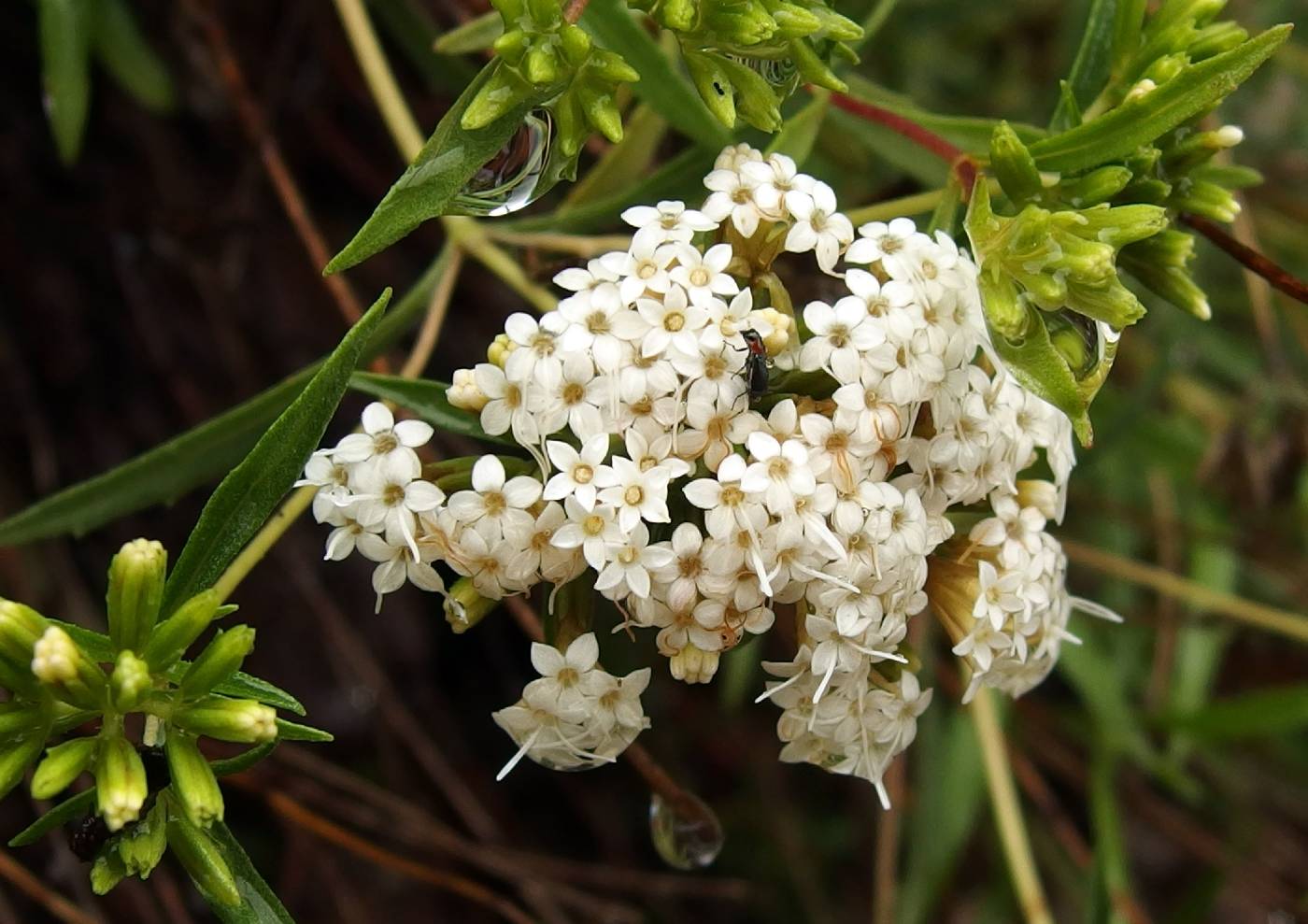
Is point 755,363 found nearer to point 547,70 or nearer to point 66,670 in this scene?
point 547,70

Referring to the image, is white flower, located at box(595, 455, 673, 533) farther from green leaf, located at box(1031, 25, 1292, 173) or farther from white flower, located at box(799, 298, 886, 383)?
green leaf, located at box(1031, 25, 1292, 173)

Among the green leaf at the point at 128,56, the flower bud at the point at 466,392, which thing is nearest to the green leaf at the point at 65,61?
the green leaf at the point at 128,56

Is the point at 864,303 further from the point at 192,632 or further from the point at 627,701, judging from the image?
the point at 192,632

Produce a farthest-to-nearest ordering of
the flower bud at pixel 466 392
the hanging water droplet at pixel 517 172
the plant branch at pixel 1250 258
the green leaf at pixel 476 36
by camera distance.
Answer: the green leaf at pixel 476 36
the plant branch at pixel 1250 258
the hanging water droplet at pixel 517 172
the flower bud at pixel 466 392

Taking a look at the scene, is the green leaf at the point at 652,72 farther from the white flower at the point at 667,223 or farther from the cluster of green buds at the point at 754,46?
the white flower at the point at 667,223

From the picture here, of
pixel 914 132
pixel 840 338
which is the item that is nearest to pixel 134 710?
pixel 840 338

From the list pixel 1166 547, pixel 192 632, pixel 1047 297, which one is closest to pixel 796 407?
pixel 1047 297

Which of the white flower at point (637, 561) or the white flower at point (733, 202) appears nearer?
the white flower at point (637, 561)
